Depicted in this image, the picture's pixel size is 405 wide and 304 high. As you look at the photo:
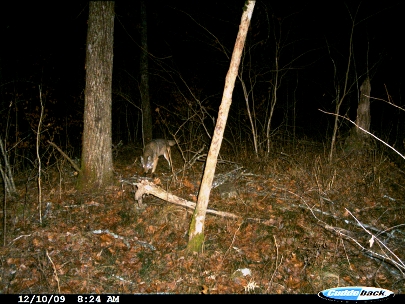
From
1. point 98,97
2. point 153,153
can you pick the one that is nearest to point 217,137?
point 98,97

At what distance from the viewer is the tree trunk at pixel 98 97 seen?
5699mm

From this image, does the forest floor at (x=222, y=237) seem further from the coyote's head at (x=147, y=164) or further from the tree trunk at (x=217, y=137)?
the coyote's head at (x=147, y=164)

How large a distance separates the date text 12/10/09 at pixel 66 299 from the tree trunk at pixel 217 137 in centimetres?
145

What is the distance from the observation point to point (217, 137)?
160 inches

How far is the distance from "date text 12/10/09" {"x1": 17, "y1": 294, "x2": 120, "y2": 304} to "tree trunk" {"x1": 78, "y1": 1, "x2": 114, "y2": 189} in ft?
9.49

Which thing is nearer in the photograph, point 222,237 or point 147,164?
point 222,237

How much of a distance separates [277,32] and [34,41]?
1174 centimetres

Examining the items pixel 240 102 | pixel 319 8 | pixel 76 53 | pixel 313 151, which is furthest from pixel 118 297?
pixel 76 53

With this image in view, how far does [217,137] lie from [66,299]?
3.16 meters

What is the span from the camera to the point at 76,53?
→ 14648mm

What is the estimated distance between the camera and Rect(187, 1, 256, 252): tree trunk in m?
3.75

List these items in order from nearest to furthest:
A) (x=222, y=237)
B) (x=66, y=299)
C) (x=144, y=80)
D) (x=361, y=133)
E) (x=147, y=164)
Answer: (x=66, y=299), (x=222, y=237), (x=147, y=164), (x=361, y=133), (x=144, y=80)

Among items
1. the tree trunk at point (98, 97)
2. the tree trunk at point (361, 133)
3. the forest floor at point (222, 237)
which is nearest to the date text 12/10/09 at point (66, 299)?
the forest floor at point (222, 237)

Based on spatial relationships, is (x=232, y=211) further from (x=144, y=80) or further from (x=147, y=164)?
(x=144, y=80)
